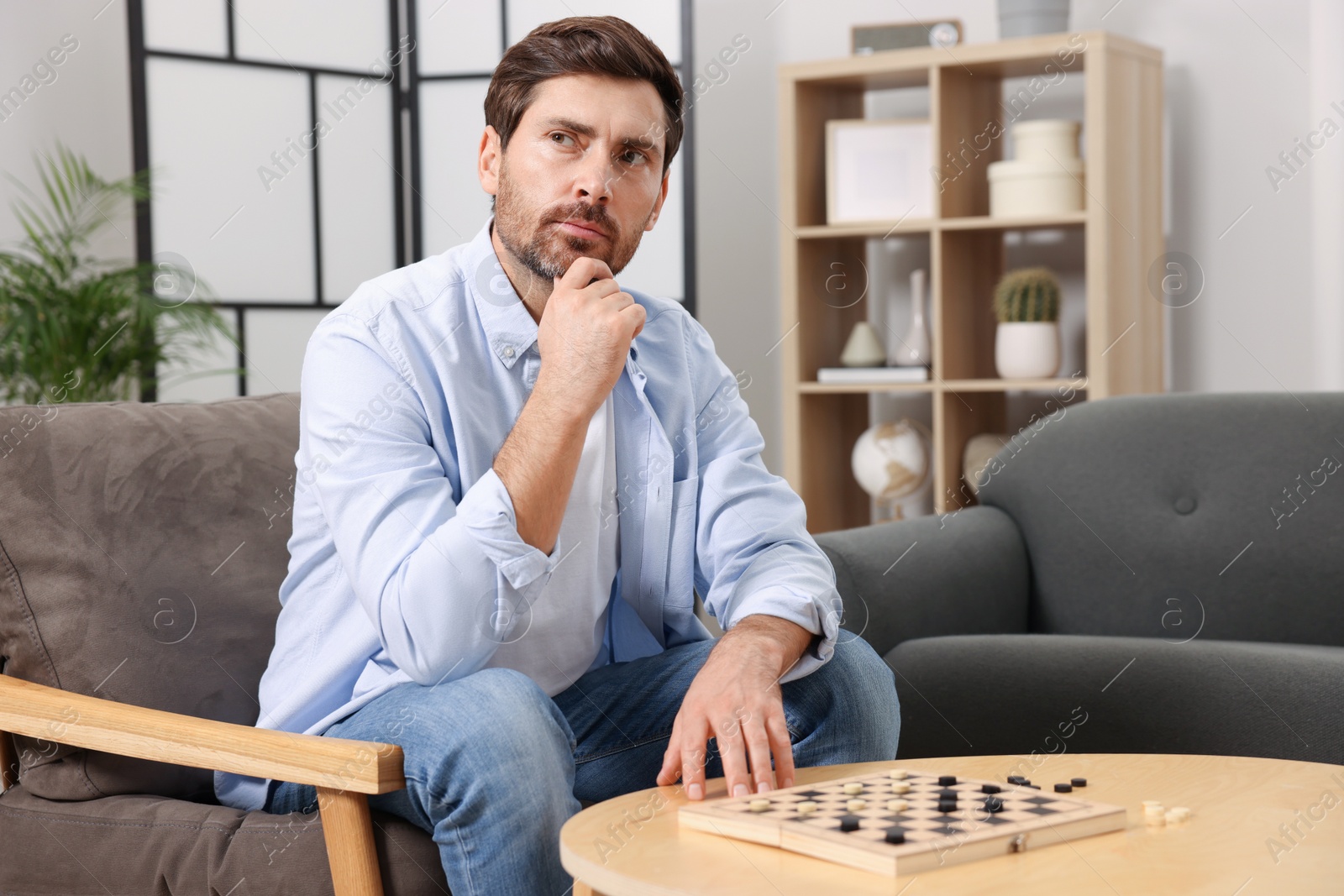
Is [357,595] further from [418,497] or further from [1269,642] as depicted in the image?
[1269,642]

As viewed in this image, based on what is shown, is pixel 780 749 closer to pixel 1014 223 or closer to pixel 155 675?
pixel 155 675

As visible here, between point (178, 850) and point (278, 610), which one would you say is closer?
point (178, 850)

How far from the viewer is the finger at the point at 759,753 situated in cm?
112

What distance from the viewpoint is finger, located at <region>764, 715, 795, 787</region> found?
1166mm

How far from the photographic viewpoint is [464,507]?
3.94 feet

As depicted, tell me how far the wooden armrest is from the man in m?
0.04

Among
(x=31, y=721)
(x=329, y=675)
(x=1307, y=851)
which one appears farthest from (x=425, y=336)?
(x=1307, y=851)

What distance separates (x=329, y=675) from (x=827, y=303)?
102 inches

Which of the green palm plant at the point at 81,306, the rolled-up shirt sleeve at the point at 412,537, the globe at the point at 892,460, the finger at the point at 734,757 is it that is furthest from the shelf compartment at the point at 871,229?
the finger at the point at 734,757

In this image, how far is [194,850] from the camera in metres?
1.26

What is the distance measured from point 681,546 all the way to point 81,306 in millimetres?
1864

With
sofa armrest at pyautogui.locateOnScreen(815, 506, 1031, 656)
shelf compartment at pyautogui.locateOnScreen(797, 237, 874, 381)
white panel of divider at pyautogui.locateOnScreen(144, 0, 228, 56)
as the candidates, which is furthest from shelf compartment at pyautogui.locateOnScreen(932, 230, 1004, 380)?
white panel of divider at pyautogui.locateOnScreen(144, 0, 228, 56)

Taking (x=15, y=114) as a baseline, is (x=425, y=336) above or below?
below

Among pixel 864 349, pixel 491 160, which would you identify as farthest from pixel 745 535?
pixel 864 349
